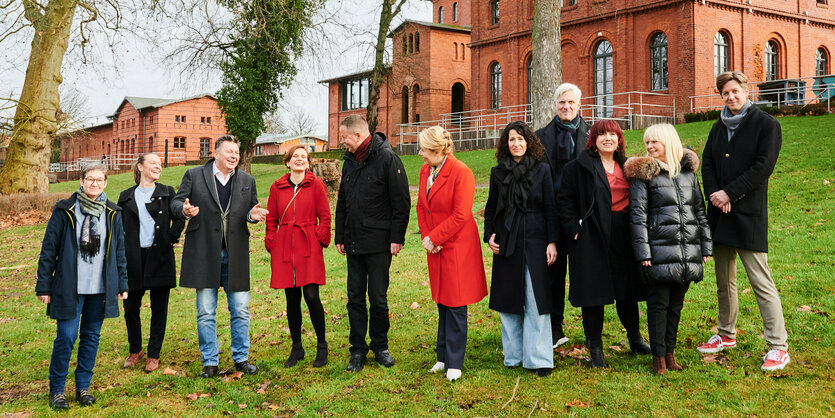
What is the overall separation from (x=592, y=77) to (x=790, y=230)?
22.3 meters

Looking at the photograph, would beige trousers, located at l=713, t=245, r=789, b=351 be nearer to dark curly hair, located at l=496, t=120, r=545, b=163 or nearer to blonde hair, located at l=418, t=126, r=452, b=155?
dark curly hair, located at l=496, t=120, r=545, b=163

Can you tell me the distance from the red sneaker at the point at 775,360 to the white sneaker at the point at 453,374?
243 centimetres

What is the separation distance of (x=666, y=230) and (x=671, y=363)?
112cm

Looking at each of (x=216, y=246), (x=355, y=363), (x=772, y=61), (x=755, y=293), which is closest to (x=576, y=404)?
(x=755, y=293)

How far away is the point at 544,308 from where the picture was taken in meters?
5.11

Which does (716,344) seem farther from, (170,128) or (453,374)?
(170,128)

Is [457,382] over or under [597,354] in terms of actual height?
under

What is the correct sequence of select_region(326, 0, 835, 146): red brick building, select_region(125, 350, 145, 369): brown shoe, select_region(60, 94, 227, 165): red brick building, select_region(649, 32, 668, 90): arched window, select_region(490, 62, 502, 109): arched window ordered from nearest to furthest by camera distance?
select_region(125, 350, 145, 369): brown shoe, select_region(326, 0, 835, 146): red brick building, select_region(649, 32, 668, 90): arched window, select_region(490, 62, 502, 109): arched window, select_region(60, 94, 227, 165): red brick building

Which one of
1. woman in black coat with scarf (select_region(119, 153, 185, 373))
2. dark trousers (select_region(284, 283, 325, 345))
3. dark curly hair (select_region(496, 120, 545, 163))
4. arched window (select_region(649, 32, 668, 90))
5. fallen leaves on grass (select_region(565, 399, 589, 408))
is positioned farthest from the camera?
arched window (select_region(649, 32, 668, 90))

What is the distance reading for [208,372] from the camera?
18.5ft

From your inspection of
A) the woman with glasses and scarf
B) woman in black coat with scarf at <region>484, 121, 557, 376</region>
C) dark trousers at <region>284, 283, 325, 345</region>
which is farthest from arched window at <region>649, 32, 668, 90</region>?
the woman with glasses and scarf

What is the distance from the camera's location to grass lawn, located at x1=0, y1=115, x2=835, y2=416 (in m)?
4.54

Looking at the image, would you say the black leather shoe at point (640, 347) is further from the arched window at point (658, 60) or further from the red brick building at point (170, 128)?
A: the red brick building at point (170, 128)

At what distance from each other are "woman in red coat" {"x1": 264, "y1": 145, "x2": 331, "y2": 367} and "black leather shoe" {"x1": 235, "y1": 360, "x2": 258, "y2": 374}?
12.4 inches
